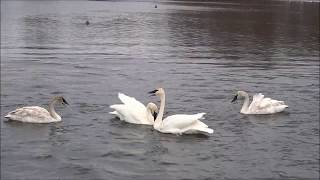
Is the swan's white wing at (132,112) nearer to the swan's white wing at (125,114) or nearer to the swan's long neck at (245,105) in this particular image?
the swan's white wing at (125,114)

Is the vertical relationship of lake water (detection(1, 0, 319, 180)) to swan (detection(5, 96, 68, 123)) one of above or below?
below

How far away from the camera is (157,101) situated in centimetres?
2178

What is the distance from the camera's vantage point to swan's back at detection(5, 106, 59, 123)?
58.2 ft

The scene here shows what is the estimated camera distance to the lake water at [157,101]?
14.4 m

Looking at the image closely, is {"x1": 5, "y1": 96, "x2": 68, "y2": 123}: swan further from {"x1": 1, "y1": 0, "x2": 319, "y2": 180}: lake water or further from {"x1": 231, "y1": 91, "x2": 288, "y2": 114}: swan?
{"x1": 231, "y1": 91, "x2": 288, "y2": 114}: swan

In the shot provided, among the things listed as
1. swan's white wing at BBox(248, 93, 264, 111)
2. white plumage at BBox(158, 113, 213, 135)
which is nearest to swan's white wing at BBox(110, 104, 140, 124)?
white plumage at BBox(158, 113, 213, 135)

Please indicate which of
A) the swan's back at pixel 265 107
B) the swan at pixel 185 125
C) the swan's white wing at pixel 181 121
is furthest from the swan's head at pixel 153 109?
the swan's back at pixel 265 107

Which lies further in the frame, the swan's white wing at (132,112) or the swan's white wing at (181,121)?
the swan's white wing at (132,112)

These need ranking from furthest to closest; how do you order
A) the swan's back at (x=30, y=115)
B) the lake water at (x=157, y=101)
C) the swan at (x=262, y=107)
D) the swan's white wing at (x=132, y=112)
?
the swan at (x=262, y=107), the swan's white wing at (x=132, y=112), the swan's back at (x=30, y=115), the lake water at (x=157, y=101)

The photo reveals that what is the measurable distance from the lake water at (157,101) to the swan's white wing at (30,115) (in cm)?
21

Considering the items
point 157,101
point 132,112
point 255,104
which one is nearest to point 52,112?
point 132,112

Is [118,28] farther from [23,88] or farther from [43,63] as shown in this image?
[23,88]

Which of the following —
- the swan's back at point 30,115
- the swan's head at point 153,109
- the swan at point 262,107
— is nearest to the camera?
the swan's back at point 30,115

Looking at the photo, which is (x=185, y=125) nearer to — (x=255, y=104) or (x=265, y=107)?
(x=255, y=104)
